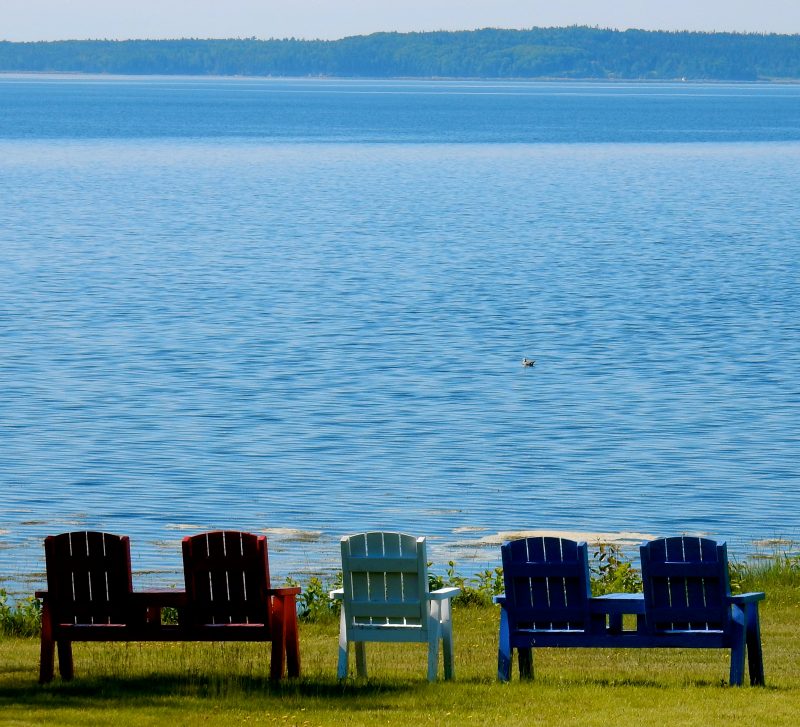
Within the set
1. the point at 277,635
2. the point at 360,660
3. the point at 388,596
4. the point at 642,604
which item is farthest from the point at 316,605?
the point at 642,604

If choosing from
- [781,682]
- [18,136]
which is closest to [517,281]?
[781,682]

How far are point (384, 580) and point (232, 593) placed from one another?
0.97 m

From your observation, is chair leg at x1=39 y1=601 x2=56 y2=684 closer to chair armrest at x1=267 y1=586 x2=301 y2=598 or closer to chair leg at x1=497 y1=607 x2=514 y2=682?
chair armrest at x1=267 y1=586 x2=301 y2=598

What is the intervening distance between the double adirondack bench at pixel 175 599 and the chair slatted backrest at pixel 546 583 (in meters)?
1.35

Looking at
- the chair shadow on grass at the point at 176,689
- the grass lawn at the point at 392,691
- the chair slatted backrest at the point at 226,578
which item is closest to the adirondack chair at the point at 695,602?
the grass lawn at the point at 392,691

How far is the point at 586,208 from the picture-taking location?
82688 millimetres

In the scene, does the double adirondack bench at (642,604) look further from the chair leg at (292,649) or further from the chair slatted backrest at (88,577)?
the chair slatted backrest at (88,577)

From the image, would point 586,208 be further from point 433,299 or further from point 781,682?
point 781,682

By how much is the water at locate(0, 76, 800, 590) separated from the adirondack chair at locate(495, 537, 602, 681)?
710 cm

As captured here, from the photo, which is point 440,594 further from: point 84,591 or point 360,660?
point 84,591

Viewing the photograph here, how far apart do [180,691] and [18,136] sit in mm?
156016

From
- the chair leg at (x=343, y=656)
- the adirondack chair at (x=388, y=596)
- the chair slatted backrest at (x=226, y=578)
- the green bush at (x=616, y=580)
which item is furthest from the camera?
the green bush at (x=616, y=580)

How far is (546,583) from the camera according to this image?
1005cm

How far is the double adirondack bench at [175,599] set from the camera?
32.0 ft
